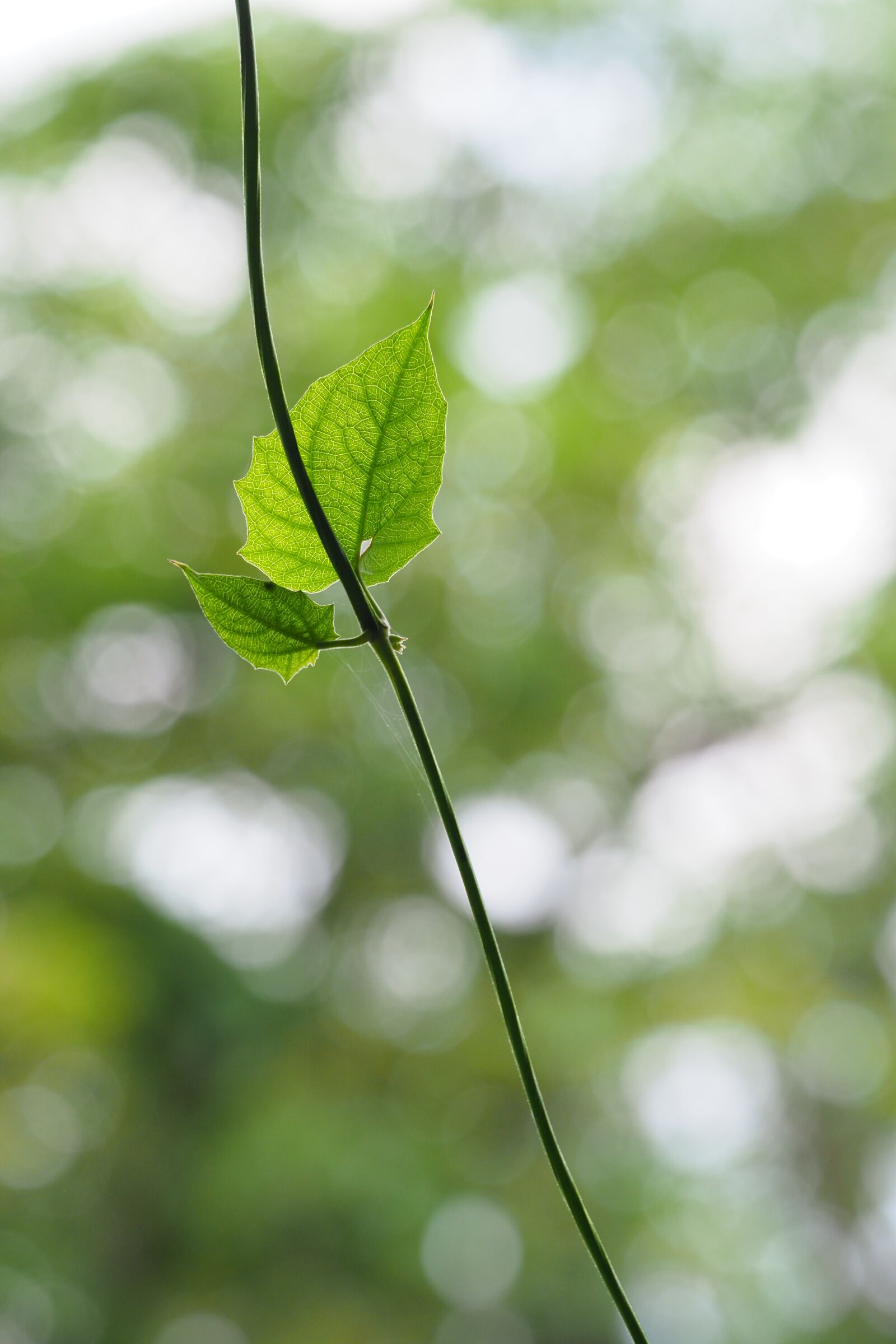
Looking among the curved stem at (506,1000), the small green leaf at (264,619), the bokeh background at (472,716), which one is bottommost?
the curved stem at (506,1000)

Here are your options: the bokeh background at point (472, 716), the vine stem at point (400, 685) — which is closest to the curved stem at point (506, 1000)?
the vine stem at point (400, 685)

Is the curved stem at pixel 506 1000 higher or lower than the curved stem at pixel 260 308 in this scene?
lower

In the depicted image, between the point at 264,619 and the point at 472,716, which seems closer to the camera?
the point at 264,619

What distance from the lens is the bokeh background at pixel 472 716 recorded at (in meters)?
2.38

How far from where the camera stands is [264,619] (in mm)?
181

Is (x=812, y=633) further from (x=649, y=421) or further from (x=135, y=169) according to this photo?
(x=135, y=169)

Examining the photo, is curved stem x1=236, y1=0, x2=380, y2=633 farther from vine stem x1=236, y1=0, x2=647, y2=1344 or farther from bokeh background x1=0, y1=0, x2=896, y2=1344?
bokeh background x1=0, y1=0, x2=896, y2=1344

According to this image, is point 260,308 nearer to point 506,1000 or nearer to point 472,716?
point 506,1000

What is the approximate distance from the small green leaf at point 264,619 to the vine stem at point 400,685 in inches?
1.0

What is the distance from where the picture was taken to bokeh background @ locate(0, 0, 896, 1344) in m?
2.38

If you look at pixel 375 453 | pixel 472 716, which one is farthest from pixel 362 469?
pixel 472 716

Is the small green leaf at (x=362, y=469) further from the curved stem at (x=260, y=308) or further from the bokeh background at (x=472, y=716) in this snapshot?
the bokeh background at (x=472, y=716)

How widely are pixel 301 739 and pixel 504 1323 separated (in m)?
1.40

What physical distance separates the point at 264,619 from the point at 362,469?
3cm
